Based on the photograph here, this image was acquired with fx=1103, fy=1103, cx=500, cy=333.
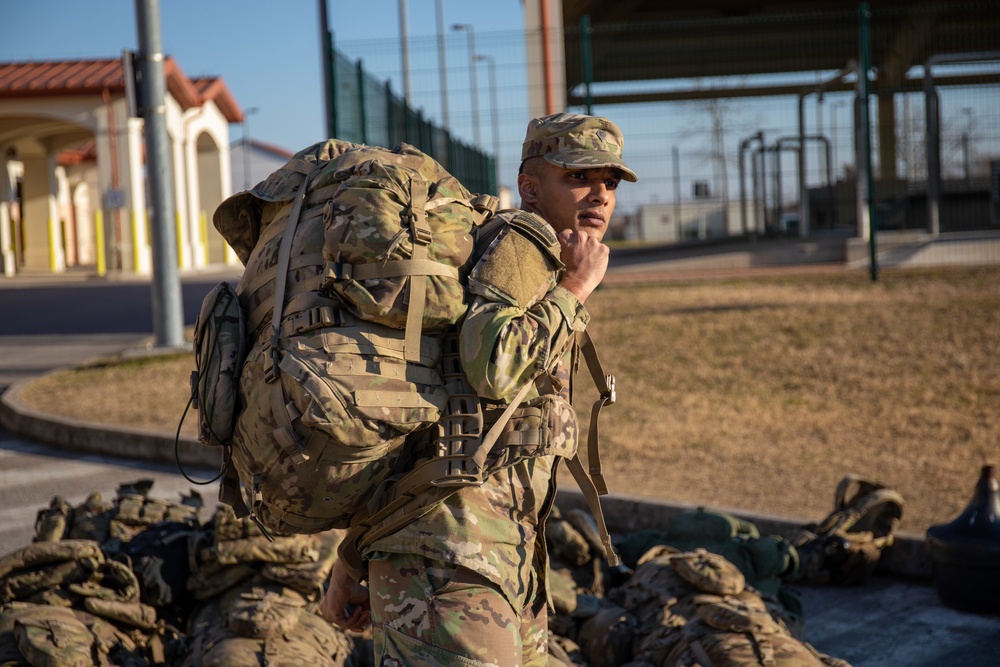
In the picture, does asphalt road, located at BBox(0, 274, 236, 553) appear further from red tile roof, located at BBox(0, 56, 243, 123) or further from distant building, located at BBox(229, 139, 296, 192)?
distant building, located at BBox(229, 139, 296, 192)

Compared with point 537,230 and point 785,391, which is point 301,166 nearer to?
point 537,230

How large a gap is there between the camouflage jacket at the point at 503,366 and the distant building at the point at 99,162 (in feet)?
72.6

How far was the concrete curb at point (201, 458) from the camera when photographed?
4.98 m

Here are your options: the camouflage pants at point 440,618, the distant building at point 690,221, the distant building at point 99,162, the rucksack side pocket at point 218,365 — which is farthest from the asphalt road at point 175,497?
the distant building at point 99,162

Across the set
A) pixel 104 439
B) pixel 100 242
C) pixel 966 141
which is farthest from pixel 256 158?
pixel 104 439

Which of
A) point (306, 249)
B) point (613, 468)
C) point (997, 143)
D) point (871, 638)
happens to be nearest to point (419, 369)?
point (306, 249)

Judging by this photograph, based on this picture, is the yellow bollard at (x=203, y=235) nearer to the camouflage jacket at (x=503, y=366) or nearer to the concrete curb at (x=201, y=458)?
the concrete curb at (x=201, y=458)

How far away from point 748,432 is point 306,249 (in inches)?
214

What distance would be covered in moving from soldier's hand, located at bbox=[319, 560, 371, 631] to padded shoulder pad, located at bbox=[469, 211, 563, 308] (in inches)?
32.9

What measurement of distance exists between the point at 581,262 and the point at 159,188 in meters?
9.35

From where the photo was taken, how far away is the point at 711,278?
1320cm

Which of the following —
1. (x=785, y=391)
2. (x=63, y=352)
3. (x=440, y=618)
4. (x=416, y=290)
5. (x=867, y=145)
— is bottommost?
(x=785, y=391)

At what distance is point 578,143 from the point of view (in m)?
2.73

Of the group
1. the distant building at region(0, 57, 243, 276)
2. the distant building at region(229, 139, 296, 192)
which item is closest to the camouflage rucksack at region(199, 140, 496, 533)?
the distant building at region(0, 57, 243, 276)
